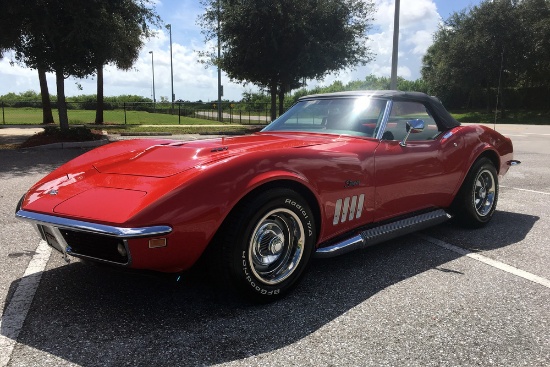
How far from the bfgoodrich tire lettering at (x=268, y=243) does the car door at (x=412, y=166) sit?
2.66ft

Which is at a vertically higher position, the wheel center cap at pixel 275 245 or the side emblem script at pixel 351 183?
the side emblem script at pixel 351 183

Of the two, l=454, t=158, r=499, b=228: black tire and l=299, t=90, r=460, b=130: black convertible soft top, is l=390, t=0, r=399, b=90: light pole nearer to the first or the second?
l=454, t=158, r=499, b=228: black tire

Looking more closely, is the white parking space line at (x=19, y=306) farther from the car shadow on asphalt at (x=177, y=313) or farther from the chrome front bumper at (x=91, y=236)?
the chrome front bumper at (x=91, y=236)

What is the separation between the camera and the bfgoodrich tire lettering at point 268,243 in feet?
8.49

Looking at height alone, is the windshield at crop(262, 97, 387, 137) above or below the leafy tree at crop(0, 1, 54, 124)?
below

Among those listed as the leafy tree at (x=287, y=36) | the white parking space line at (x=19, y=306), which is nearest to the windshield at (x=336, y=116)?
the white parking space line at (x=19, y=306)

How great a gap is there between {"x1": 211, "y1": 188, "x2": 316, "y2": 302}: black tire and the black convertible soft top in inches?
63.5

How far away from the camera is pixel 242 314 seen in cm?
271

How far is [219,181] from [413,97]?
99.4 inches

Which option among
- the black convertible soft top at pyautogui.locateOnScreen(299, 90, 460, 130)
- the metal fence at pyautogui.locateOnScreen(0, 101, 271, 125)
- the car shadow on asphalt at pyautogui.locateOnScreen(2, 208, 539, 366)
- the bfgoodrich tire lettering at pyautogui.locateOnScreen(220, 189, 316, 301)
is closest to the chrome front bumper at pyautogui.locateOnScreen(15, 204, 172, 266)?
the car shadow on asphalt at pyautogui.locateOnScreen(2, 208, 539, 366)

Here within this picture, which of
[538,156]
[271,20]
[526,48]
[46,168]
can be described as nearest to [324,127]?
[46,168]

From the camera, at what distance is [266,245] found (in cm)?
285

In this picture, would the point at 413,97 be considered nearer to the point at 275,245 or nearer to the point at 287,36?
the point at 275,245

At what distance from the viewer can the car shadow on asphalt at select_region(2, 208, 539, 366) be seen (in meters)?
2.29
